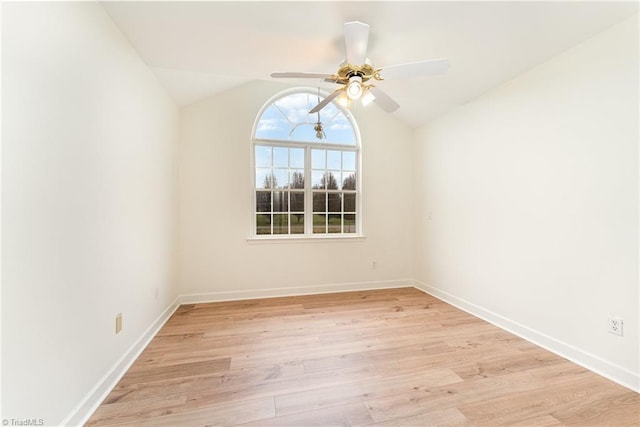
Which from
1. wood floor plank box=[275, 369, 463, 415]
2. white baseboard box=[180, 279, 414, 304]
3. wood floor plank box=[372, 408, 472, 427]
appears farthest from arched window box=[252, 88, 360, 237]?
wood floor plank box=[372, 408, 472, 427]

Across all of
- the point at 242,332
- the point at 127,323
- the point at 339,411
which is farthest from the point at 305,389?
the point at 127,323

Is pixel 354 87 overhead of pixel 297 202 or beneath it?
overhead

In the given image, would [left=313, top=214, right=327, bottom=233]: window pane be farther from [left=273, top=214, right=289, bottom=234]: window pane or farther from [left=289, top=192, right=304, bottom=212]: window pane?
[left=273, top=214, right=289, bottom=234]: window pane

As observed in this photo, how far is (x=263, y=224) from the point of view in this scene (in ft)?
12.0

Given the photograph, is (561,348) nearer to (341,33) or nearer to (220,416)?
(220,416)

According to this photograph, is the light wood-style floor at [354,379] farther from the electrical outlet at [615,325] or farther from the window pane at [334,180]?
the window pane at [334,180]

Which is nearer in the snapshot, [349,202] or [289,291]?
[289,291]

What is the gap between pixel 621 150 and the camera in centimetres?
177

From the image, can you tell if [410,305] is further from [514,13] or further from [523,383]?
[514,13]

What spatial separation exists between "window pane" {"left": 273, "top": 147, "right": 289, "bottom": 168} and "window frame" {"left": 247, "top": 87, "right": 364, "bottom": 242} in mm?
58

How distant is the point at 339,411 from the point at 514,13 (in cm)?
A: 278

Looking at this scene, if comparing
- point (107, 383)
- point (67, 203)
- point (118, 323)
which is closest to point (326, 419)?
point (107, 383)

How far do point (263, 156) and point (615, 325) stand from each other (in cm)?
374

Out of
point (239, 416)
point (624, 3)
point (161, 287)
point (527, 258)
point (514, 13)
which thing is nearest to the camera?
point (239, 416)
